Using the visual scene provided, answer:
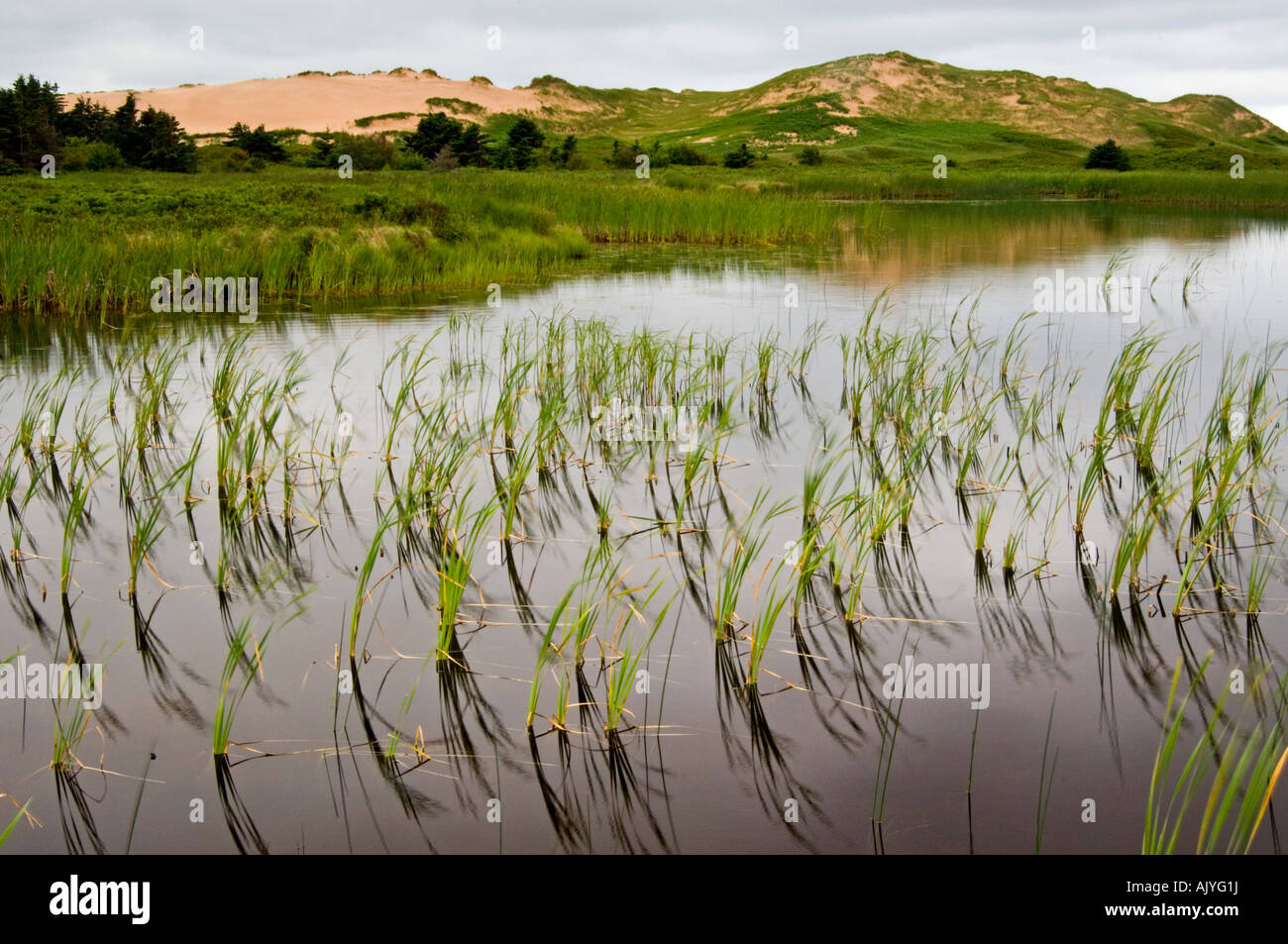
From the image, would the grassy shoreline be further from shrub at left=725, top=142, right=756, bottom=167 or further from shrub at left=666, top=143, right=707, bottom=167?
shrub at left=666, top=143, right=707, bottom=167

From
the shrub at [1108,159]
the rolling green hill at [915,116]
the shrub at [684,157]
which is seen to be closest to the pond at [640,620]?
the shrub at [684,157]

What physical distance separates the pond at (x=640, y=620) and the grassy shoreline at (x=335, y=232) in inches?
194

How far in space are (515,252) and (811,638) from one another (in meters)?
14.1

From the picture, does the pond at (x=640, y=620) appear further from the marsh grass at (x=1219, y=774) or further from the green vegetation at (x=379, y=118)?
the green vegetation at (x=379, y=118)

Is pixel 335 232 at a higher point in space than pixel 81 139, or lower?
lower

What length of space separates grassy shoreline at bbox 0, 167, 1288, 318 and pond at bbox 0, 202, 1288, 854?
4.92 meters

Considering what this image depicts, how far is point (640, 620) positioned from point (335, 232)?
1277cm

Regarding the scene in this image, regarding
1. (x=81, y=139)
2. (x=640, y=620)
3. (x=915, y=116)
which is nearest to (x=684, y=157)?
(x=81, y=139)

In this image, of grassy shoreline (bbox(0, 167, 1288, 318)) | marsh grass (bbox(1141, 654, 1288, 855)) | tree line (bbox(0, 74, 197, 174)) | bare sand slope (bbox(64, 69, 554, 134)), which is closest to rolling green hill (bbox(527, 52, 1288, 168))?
bare sand slope (bbox(64, 69, 554, 134))

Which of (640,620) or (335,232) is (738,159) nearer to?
(335,232)

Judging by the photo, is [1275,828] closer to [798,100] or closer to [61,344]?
[61,344]

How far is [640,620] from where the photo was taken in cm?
463

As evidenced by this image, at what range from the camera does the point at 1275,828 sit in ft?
10.6

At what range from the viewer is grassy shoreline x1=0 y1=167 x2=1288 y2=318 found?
13.3 m
